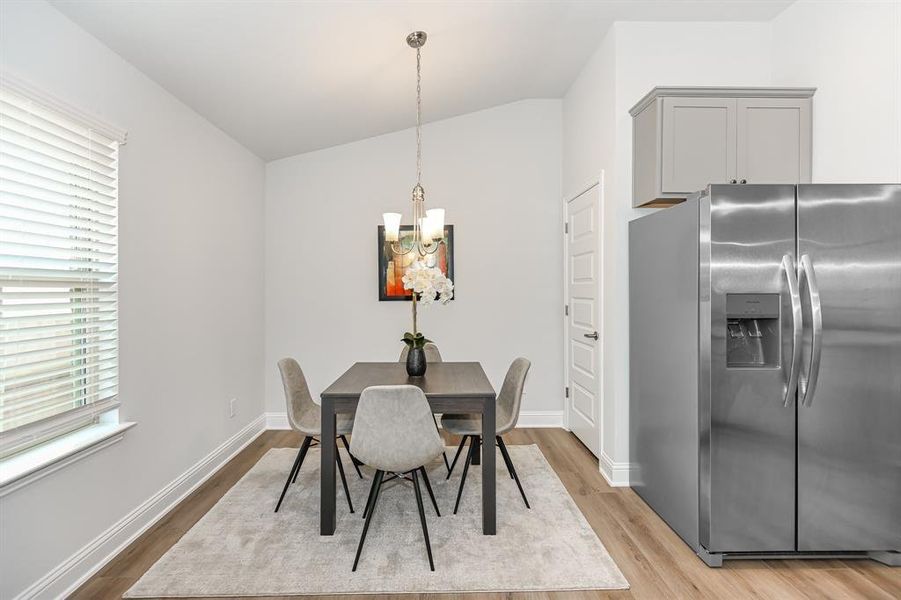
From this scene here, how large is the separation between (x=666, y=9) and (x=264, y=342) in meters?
4.14

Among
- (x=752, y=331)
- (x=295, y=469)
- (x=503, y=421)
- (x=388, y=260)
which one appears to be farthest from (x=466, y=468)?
(x=388, y=260)

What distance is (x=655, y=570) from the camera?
229 cm

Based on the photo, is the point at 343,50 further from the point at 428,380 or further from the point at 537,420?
the point at 537,420

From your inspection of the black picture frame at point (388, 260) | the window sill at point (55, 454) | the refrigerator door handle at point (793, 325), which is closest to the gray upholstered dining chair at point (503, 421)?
the refrigerator door handle at point (793, 325)

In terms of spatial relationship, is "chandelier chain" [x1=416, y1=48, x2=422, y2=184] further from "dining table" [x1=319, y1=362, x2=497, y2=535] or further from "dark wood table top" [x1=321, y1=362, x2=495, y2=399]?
"dining table" [x1=319, y1=362, x2=497, y2=535]

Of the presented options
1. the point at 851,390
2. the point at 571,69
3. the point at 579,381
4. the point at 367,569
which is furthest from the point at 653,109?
the point at 367,569

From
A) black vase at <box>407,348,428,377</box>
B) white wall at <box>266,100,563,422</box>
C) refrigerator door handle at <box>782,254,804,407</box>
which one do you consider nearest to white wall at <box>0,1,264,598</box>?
white wall at <box>266,100,563,422</box>

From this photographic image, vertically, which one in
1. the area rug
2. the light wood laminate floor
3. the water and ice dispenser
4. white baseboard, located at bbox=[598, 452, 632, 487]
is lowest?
the light wood laminate floor

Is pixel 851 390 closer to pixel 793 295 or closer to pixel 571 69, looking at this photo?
pixel 793 295

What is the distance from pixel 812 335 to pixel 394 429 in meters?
1.93

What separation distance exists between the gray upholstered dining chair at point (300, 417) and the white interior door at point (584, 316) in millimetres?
1854

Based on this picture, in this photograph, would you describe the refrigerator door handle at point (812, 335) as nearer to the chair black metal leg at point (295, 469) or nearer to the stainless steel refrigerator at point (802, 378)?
the stainless steel refrigerator at point (802, 378)

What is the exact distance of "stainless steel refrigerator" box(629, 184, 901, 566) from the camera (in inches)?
90.1

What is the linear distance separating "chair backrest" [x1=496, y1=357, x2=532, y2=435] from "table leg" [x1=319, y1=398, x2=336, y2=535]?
3.03 feet
